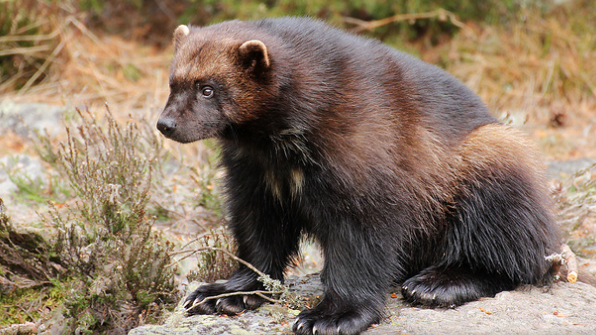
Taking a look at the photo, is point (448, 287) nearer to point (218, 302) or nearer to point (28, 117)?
point (218, 302)

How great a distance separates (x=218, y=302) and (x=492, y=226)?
5.52 feet

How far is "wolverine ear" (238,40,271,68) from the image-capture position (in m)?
2.99

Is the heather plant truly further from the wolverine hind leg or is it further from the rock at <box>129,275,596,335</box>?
the wolverine hind leg

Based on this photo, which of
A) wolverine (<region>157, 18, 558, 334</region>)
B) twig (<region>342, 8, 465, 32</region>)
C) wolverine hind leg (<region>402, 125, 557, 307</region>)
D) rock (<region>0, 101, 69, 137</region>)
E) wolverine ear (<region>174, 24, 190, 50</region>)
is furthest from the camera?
twig (<region>342, 8, 465, 32</region>)

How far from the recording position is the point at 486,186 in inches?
141

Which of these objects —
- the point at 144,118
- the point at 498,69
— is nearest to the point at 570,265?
the point at 144,118

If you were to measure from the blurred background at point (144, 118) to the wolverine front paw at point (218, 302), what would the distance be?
437 mm

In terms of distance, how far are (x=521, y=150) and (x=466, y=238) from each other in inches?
25.7

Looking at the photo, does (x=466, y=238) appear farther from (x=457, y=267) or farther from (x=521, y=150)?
(x=521, y=150)

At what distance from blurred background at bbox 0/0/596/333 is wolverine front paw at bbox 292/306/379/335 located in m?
1.11

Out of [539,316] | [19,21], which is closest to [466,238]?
[539,316]

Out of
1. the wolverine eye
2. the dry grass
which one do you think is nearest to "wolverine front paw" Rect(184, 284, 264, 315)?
the wolverine eye

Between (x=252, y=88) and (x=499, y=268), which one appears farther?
(x=499, y=268)

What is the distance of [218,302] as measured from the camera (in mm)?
3412
